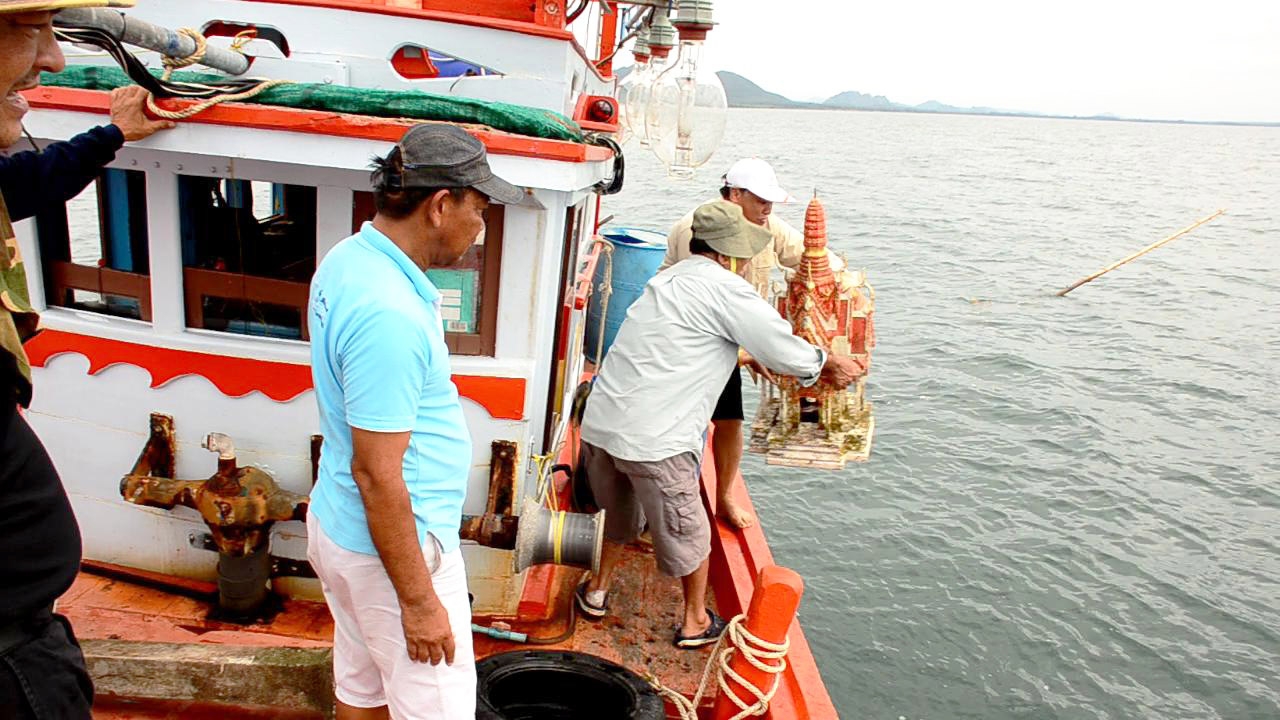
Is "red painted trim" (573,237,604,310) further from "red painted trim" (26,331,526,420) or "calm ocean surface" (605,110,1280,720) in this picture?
"calm ocean surface" (605,110,1280,720)

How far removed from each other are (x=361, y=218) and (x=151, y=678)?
1729mm

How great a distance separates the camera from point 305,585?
4.17 m

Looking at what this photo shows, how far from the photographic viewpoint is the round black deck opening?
3.54 metres

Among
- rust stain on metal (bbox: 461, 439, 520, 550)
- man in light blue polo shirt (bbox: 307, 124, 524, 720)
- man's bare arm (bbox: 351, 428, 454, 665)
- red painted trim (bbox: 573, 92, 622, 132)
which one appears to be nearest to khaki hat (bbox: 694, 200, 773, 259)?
red painted trim (bbox: 573, 92, 622, 132)

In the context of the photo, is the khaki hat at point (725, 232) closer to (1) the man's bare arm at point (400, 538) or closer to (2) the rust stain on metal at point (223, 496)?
(2) the rust stain on metal at point (223, 496)

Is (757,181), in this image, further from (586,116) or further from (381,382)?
(381,382)

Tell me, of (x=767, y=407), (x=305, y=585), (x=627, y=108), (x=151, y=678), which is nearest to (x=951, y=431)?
(x=627, y=108)

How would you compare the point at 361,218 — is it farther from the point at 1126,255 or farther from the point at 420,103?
the point at 1126,255

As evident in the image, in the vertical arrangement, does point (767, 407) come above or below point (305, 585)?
above

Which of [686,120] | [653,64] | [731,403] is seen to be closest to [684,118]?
[686,120]

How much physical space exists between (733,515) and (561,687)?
1.90 meters

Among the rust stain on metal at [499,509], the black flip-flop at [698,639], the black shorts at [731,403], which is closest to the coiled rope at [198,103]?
the rust stain on metal at [499,509]

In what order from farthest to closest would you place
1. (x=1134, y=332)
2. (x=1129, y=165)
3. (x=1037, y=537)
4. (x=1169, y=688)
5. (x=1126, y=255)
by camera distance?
(x=1129, y=165)
(x=1126, y=255)
(x=1134, y=332)
(x=1037, y=537)
(x=1169, y=688)

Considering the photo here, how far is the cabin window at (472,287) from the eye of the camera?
149 inches
